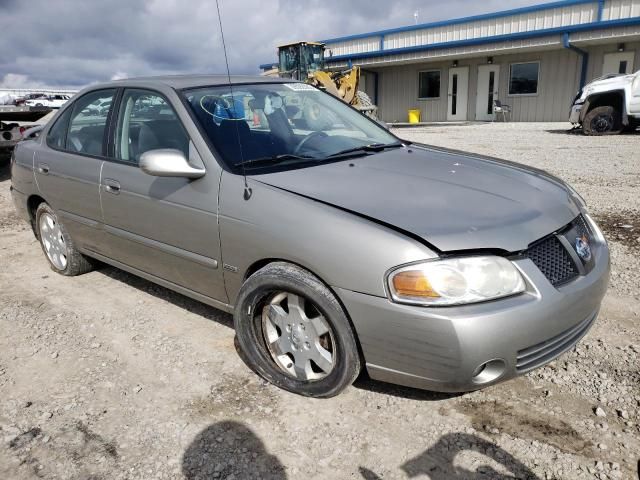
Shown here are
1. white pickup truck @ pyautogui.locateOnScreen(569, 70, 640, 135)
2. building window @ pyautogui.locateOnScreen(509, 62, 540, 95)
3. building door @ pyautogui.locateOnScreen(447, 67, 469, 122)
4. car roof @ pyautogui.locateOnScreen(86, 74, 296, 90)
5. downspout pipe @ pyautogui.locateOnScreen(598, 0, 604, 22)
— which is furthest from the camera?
building door @ pyautogui.locateOnScreen(447, 67, 469, 122)

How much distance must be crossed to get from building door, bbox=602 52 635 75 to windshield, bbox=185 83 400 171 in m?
20.5

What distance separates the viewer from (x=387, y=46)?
25453 millimetres

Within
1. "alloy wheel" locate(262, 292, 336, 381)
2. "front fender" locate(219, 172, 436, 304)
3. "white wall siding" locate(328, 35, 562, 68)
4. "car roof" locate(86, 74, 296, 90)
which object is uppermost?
"white wall siding" locate(328, 35, 562, 68)

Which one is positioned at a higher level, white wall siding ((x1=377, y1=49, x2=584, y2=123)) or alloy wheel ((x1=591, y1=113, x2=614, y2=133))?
white wall siding ((x1=377, y1=49, x2=584, y2=123))

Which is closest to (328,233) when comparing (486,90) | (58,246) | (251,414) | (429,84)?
(251,414)

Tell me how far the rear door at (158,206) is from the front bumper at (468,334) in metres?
0.98

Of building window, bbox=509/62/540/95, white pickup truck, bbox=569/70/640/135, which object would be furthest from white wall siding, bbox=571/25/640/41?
white pickup truck, bbox=569/70/640/135

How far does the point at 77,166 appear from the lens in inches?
148

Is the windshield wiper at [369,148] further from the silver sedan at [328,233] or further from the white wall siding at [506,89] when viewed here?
the white wall siding at [506,89]

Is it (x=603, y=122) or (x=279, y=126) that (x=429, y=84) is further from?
(x=279, y=126)

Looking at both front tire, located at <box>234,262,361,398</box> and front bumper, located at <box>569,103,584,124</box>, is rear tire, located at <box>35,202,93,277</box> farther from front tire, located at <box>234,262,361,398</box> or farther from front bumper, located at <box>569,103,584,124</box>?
front bumper, located at <box>569,103,584,124</box>

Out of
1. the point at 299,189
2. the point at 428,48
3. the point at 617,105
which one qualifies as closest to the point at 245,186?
the point at 299,189

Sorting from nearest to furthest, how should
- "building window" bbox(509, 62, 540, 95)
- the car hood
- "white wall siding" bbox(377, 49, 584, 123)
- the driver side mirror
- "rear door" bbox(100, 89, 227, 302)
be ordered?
the car hood → the driver side mirror → "rear door" bbox(100, 89, 227, 302) → "white wall siding" bbox(377, 49, 584, 123) → "building window" bbox(509, 62, 540, 95)

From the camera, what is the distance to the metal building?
64.3 ft
